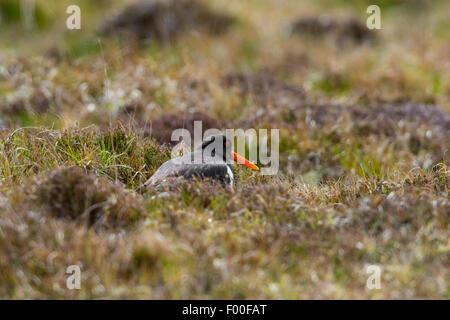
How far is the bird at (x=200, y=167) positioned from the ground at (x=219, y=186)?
7.4 inches

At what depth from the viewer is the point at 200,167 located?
18.7ft

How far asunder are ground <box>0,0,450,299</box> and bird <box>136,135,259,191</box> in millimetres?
188

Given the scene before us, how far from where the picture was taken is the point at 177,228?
4.51 m

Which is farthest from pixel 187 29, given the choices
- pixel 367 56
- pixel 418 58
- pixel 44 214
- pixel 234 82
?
pixel 44 214

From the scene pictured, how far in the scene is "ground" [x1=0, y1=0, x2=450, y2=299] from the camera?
4.02 meters

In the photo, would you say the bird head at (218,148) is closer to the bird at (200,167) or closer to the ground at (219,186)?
the bird at (200,167)

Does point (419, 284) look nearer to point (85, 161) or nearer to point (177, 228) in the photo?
point (177, 228)

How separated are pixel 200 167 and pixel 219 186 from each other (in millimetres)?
519

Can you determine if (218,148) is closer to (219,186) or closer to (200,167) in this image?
(200,167)

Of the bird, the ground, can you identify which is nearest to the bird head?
the bird

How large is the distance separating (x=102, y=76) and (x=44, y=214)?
19.6ft

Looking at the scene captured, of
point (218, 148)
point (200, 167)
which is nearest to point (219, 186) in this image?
point (200, 167)

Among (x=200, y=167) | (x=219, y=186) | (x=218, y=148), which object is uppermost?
(x=218, y=148)

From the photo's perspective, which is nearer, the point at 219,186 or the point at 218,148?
the point at 219,186
